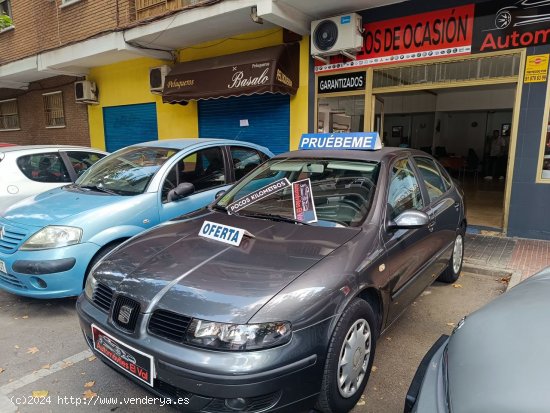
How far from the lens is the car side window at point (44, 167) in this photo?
5.43 metres

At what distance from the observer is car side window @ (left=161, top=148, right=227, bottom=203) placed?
4367 millimetres

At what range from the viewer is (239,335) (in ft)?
6.28

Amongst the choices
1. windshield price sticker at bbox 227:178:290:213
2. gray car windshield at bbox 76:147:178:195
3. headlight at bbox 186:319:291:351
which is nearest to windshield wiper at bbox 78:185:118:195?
gray car windshield at bbox 76:147:178:195

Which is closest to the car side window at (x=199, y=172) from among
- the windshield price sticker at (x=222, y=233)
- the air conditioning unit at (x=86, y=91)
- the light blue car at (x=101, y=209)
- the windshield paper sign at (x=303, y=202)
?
the light blue car at (x=101, y=209)

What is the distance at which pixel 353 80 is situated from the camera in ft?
23.7

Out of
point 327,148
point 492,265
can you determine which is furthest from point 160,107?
point 492,265

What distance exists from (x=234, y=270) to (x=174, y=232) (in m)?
0.84

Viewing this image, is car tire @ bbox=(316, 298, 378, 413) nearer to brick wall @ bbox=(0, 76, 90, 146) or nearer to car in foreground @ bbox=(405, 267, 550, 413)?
car in foreground @ bbox=(405, 267, 550, 413)

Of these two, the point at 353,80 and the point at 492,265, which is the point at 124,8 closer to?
the point at 353,80

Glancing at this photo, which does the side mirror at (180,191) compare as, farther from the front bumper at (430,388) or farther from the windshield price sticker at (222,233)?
the front bumper at (430,388)

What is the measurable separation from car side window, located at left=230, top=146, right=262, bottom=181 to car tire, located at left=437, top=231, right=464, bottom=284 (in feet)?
8.91

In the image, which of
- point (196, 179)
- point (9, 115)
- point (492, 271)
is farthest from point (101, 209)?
point (9, 115)

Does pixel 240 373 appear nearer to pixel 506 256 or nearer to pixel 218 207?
pixel 218 207

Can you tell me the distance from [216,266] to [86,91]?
37.0 feet
